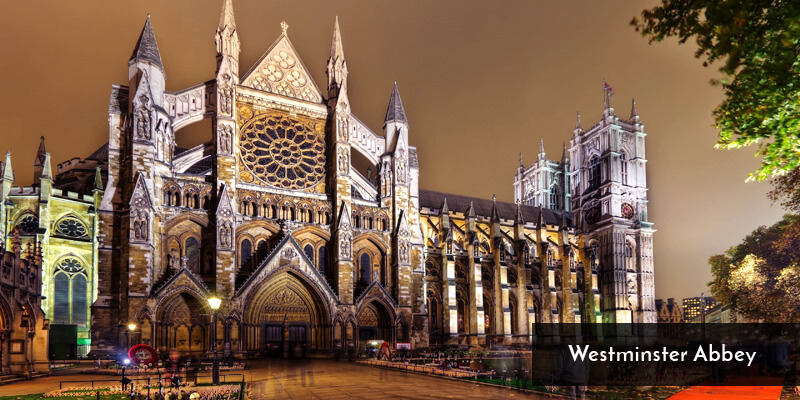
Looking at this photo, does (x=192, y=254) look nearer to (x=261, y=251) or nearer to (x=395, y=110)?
(x=261, y=251)

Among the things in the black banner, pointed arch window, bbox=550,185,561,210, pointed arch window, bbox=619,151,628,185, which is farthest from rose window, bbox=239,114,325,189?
pointed arch window, bbox=550,185,561,210

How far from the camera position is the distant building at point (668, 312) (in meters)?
104

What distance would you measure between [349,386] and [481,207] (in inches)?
1915

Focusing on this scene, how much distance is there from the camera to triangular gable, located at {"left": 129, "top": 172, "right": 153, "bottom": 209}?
1278 inches

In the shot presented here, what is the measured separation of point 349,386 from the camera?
19.6m

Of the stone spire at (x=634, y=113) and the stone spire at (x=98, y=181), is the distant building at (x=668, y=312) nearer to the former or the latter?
the stone spire at (x=634, y=113)

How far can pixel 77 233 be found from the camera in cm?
4075

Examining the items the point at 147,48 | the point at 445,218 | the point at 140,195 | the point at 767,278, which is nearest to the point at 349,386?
the point at 767,278

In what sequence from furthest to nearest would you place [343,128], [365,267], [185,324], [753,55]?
[365,267]
[343,128]
[185,324]
[753,55]

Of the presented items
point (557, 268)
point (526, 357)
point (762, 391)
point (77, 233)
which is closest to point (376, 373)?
point (762, 391)

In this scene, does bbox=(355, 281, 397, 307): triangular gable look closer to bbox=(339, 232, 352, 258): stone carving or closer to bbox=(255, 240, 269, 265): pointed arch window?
bbox=(339, 232, 352, 258): stone carving

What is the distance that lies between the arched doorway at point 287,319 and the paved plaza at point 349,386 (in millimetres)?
10771

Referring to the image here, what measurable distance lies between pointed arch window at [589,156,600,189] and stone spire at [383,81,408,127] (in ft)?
116

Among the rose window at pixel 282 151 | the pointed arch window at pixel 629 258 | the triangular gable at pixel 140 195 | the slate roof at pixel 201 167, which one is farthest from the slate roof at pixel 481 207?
the triangular gable at pixel 140 195
